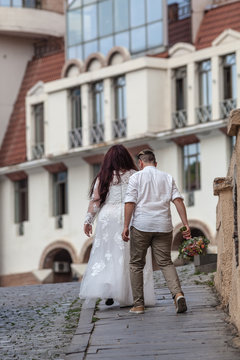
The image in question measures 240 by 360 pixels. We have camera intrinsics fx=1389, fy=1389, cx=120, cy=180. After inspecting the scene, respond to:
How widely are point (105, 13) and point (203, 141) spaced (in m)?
6.57

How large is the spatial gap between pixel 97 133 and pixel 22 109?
680 cm

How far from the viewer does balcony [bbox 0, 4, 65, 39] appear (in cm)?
5256

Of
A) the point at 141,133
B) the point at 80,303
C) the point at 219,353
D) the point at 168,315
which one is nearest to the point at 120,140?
the point at 141,133

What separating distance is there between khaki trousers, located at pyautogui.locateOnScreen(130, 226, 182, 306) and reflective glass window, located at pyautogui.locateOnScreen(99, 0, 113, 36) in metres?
33.7

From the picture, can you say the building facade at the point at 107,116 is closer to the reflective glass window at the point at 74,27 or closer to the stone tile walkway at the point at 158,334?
the reflective glass window at the point at 74,27

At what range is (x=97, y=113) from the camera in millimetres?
47781

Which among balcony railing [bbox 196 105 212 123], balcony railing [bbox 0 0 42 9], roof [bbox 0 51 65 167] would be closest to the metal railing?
balcony railing [bbox 196 105 212 123]

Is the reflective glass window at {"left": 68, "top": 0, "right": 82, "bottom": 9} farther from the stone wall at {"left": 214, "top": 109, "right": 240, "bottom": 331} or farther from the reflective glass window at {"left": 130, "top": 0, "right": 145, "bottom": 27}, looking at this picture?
the stone wall at {"left": 214, "top": 109, "right": 240, "bottom": 331}

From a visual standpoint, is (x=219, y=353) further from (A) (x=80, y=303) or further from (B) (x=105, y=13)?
(B) (x=105, y=13)

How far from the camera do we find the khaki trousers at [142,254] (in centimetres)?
1432

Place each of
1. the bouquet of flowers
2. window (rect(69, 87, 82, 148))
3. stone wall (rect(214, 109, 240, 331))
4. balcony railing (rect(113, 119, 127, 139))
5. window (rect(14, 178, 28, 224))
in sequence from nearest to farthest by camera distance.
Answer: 1. stone wall (rect(214, 109, 240, 331))
2. the bouquet of flowers
3. balcony railing (rect(113, 119, 127, 139))
4. window (rect(69, 87, 82, 148))
5. window (rect(14, 178, 28, 224))

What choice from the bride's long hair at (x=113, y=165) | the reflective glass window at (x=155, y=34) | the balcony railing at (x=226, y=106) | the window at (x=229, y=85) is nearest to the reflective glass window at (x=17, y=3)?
the reflective glass window at (x=155, y=34)

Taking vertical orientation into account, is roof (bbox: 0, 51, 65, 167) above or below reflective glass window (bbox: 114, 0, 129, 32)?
below

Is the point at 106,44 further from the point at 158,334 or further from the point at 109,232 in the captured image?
the point at 158,334
